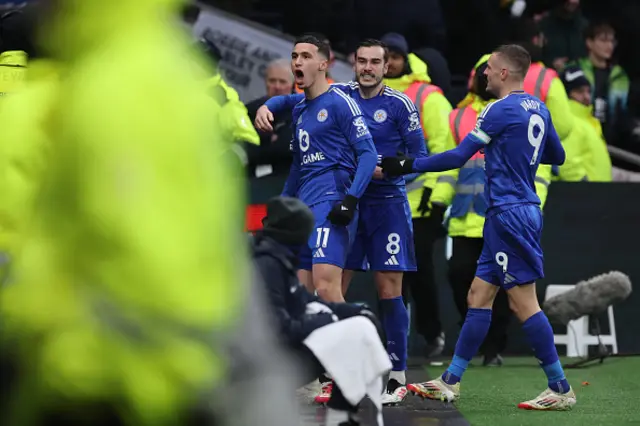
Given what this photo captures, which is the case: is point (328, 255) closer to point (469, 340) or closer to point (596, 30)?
point (469, 340)

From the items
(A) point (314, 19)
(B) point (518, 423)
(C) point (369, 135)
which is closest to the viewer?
(B) point (518, 423)

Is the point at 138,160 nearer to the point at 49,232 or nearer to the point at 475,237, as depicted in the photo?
the point at 49,232

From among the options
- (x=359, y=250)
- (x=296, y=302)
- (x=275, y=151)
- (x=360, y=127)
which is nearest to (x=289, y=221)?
(x=296, y=302)

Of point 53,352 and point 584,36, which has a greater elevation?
point 584,36

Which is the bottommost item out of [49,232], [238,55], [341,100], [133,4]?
[49,232]

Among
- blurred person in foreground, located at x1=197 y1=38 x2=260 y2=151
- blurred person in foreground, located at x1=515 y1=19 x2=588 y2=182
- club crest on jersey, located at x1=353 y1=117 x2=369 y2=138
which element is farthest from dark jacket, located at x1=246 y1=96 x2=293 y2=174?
club crest on jersey, located at x1=353 y1=117 x2=369 y2=138

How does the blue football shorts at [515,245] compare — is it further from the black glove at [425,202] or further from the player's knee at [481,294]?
the black glove at [425,202]

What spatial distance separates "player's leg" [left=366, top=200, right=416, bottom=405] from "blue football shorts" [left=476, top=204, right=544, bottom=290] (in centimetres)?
66

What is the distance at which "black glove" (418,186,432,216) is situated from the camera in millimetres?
10797

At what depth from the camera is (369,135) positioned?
8.40 metres

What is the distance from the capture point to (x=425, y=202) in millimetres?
10836

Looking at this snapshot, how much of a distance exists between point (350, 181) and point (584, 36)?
5.99 m

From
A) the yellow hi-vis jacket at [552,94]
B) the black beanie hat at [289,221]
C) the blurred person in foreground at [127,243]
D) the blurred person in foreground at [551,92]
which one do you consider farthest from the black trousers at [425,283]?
the blurred person in foreground at [127,243]

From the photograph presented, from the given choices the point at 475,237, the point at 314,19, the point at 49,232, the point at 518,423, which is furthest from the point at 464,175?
the point at 49,232
